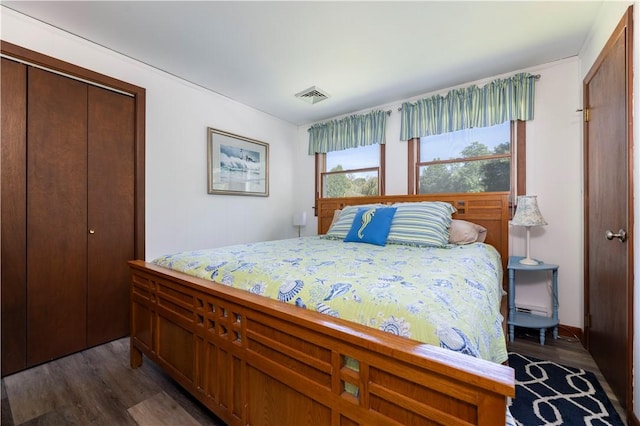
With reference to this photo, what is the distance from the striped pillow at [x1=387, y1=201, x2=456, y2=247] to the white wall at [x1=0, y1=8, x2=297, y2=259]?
192 centimetres

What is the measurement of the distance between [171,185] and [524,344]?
134 inches

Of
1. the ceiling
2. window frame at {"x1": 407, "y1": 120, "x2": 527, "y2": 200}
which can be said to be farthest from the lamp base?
the ceiling

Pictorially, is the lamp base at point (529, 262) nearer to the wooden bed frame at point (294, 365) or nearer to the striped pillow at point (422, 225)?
the striped pillow at point (422, 225)

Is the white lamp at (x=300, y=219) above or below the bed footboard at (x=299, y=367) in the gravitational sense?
above

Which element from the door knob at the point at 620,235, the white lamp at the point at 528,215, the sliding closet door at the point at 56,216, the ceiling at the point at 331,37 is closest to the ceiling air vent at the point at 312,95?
the ceiling at the point at 331,37

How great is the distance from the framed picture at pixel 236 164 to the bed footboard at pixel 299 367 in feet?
5.37

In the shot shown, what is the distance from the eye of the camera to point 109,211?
232cm

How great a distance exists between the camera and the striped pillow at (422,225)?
2.20 meters

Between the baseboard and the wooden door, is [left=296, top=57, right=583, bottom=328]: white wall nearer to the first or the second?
the baseboard

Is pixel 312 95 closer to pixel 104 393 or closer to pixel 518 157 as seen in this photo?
pixel 518 157

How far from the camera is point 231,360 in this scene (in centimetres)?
127

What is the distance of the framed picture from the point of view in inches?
122

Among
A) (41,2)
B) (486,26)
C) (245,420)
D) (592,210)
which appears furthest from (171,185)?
(592,210)

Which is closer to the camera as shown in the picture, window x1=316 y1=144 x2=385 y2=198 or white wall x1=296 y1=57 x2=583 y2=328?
white wall x1=296 y1=57 x2=583 y2=328
